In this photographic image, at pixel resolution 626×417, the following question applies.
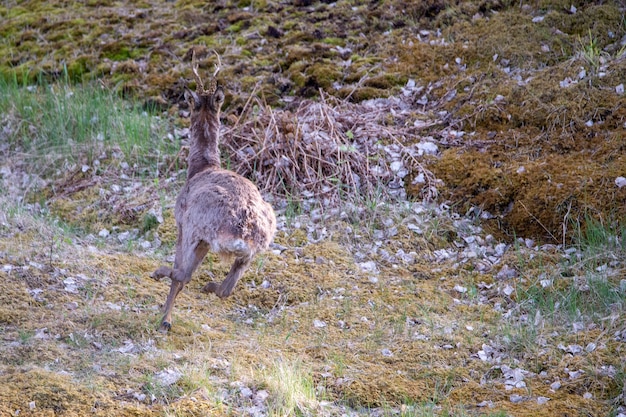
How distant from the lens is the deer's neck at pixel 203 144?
21.9ft

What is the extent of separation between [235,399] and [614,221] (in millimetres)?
4092

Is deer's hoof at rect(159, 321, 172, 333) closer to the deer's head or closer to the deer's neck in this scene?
the deer's neck

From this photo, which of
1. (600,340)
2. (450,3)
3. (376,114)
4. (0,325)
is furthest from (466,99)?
(0,325)

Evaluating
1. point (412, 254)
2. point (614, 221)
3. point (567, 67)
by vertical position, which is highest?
point (567, 67)

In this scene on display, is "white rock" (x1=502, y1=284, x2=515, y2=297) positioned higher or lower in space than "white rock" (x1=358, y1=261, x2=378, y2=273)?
higher

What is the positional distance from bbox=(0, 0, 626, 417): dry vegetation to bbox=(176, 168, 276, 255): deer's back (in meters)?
0.87

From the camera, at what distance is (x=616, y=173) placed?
297 inches

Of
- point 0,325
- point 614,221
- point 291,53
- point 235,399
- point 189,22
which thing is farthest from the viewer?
point 189,22

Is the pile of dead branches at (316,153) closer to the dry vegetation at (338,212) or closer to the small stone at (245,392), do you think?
the dry vegetation at (338,212)

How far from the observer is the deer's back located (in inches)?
214

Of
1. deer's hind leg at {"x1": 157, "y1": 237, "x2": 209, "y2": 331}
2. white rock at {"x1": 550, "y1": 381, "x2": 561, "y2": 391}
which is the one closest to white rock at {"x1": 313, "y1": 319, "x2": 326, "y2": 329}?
deer's hind leg at {"x1": 157, "y1": 237, "x2": 209, "y2": 331}

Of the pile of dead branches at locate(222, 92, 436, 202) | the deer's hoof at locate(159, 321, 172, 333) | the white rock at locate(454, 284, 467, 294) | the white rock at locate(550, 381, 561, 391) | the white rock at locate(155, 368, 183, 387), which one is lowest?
the white rock at locate(454, 284, 467, 294)

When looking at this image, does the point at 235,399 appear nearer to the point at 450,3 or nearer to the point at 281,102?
the point at 281,102

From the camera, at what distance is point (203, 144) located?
22.1 feet
